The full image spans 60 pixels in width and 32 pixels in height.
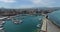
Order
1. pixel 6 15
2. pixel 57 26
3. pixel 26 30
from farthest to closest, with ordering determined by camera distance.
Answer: pixel 6 15
pixel 26 30
pixel 57 26

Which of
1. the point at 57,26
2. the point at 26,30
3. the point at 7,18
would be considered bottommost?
the point at 26,30

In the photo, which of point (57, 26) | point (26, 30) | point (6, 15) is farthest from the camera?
point (6, 15)

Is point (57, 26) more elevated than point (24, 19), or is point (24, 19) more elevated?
point (57, 26)

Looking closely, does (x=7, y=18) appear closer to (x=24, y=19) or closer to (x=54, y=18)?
(x=24, y=19)

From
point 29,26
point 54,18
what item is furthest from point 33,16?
point 54,18

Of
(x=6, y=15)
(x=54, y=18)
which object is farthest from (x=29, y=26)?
(x=54, y=18)

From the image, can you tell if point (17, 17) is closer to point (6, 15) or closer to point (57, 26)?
point (6, 15)

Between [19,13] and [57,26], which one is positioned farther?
[19,13]
